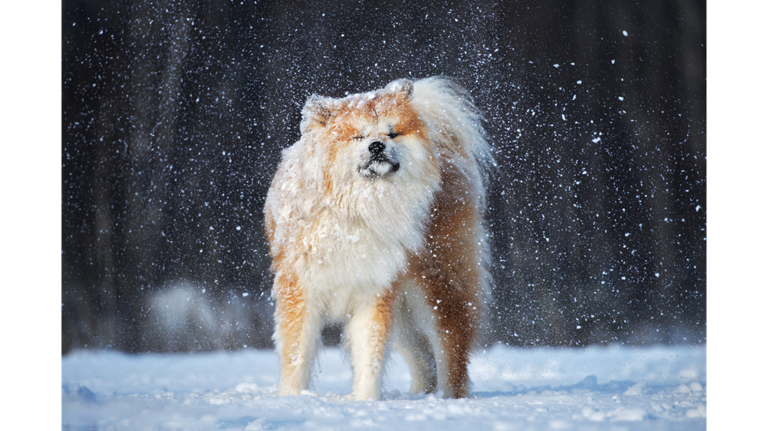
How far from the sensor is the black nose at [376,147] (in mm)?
1804

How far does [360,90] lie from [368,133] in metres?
0.35

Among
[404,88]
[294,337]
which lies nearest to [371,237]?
[294,337]

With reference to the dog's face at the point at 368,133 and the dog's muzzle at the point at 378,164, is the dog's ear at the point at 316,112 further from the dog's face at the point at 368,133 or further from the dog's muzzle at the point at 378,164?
the dog's muzzle at the point at 378,164

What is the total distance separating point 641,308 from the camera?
206 cm

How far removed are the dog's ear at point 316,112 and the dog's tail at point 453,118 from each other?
1.00ft

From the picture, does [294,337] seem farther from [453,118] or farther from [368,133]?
[453,118]

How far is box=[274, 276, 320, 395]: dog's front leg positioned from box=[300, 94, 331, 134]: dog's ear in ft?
1.76

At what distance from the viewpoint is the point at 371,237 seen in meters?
1.89

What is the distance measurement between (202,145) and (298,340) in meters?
0.81

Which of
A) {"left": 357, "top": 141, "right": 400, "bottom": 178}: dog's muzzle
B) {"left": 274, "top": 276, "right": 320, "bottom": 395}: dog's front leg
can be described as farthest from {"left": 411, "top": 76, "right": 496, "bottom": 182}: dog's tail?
{"left": 274, "top": 276, "right": 320, "bottom": 395}: dog's front leg

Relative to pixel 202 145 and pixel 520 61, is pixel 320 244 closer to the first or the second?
pixel 202 145

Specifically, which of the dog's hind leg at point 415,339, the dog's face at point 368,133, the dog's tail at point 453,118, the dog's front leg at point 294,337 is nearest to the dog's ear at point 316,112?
the dog's face at point 368,133

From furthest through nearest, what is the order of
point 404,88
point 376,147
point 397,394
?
point 397,394 → point 404,88 → point 376,147

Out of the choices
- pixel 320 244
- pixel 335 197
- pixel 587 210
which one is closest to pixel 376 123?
pixel 335 197
